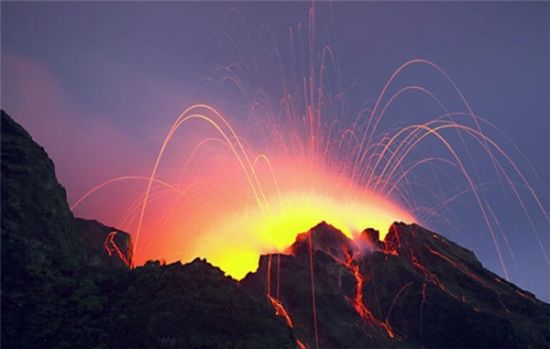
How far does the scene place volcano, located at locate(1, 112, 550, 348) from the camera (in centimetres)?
4056

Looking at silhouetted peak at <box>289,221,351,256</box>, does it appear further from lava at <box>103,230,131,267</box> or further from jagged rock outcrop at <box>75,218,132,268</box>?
lava at <box>103,230,131,267</box>

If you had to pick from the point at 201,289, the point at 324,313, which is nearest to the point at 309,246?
the point at 324,313

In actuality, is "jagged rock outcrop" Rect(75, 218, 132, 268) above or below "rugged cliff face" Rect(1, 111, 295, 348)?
above

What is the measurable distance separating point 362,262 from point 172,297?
60.0 m

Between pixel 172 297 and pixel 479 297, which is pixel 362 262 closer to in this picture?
pixel 479 297

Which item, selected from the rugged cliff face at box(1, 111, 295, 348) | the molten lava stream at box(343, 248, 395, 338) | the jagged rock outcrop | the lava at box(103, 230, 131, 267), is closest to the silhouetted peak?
the molten lava stream at box(343, 248, 395, 338)

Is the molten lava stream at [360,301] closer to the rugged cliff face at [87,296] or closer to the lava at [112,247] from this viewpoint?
the lava at [112,247]

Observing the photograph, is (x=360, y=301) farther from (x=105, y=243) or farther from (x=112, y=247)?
(x=105, y=243)

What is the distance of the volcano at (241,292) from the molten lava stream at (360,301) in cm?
30

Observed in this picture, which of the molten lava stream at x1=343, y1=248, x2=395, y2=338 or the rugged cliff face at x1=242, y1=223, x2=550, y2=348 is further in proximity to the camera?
the molten lava stream at x1=343, y1=248, x2=395, y2=338

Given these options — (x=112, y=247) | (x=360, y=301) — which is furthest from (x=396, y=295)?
(x=112, y=247)

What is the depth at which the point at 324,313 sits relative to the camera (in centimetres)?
7869

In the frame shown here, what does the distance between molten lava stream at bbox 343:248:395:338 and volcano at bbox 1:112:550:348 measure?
30 centimetres

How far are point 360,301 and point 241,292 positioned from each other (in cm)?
4714
